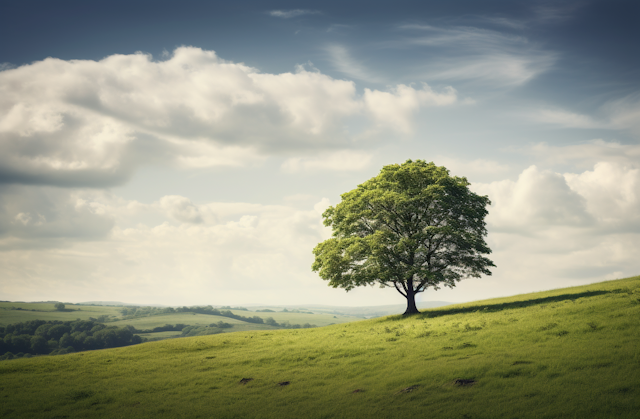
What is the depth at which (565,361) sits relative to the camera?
1878 centimetres

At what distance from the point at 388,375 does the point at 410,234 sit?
23.6m

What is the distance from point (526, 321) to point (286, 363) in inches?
749

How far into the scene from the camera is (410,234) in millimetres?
43062

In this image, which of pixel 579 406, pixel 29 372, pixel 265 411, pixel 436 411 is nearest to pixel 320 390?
pixel 265 411

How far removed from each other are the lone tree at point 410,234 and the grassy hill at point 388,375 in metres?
8.41

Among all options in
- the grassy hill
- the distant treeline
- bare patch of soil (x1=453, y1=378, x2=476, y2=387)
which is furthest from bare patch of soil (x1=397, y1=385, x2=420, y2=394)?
the distant treeline

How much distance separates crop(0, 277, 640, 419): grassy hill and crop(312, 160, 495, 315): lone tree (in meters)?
8.41

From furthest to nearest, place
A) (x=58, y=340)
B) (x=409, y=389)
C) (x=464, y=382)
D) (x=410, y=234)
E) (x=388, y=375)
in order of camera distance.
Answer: (x=58, y=340), (x=410, y=234), (x=388, y=375), (x=409, y=389), (x=464, y=382)

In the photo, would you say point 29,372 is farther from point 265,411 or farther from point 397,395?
point 397,395

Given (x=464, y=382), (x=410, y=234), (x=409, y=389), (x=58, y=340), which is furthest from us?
(x=58, y=340)

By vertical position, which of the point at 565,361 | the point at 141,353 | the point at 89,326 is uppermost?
the point at 565,361

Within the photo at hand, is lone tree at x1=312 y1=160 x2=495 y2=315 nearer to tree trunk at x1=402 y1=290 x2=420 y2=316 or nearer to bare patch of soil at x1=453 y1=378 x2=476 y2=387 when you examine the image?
tree trunk at x1=402 y1=290 x2=420 y2=316

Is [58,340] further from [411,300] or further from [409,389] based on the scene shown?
[409,389]

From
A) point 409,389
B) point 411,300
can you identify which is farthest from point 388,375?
point 411,300
